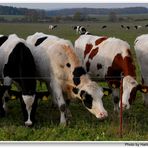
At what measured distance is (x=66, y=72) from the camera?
9961mm

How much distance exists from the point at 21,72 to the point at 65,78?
3.38 ft

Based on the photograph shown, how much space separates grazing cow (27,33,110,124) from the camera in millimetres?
9242

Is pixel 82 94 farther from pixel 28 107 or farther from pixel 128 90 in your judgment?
pixel 28 107

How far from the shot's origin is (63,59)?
10.1 meters

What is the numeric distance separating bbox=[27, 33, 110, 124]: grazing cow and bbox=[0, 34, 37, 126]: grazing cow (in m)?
0.40

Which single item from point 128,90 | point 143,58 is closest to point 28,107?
point 128,90

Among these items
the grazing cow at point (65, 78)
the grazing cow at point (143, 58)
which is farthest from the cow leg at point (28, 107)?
the grazing cow at point (143, 58)

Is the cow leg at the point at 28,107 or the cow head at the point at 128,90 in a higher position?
the cow head at the point at 128,90

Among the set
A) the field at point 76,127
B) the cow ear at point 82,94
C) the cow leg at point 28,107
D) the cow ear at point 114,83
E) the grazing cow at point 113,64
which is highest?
the grazing cow at point 113,64

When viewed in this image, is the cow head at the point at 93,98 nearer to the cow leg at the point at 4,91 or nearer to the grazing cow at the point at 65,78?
the grazing cow at the point at 65,78

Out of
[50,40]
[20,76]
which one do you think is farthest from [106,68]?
[20,76]

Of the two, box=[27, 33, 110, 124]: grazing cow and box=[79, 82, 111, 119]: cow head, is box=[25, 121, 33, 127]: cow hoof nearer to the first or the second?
box=[27, 33, 110, 124]: grazing cow

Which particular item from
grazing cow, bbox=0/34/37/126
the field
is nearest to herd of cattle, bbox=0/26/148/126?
grazing cow, bbox=0/34/37/126

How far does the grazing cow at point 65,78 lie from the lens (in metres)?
9.24
